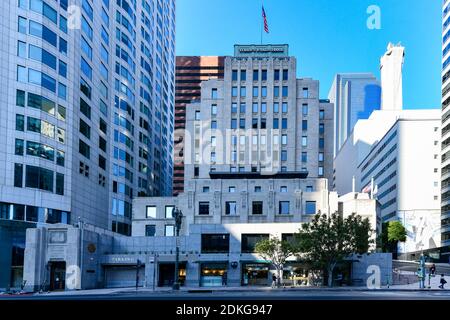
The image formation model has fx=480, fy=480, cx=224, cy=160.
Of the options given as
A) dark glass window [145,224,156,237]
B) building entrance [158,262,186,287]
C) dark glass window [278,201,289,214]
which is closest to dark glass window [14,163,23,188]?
building entrance [158,262,186,287]

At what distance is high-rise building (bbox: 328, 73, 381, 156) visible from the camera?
3230mm

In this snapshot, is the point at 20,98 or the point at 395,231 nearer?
the point at 20,98

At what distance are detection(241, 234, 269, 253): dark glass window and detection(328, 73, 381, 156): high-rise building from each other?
179 ft

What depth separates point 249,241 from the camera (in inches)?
2277

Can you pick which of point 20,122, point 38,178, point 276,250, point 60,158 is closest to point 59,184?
point 60,158

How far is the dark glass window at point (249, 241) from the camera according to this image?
2265 inches

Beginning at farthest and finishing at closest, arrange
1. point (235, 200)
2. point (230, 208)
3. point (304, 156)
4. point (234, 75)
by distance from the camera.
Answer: point (234, 75)
point (304, 156)
point (235, 200)
point (230, 208)

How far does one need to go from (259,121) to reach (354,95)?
7902cm

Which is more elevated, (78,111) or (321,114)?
(321,114)

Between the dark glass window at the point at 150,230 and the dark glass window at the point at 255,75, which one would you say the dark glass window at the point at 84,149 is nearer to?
the dark glass window at the point at 150,230

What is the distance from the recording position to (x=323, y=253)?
4709 cm

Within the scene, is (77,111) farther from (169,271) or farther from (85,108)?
(169,271)

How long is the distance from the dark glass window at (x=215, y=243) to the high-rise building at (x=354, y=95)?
55.0 metres

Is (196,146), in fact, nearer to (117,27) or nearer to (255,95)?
(255,95)
